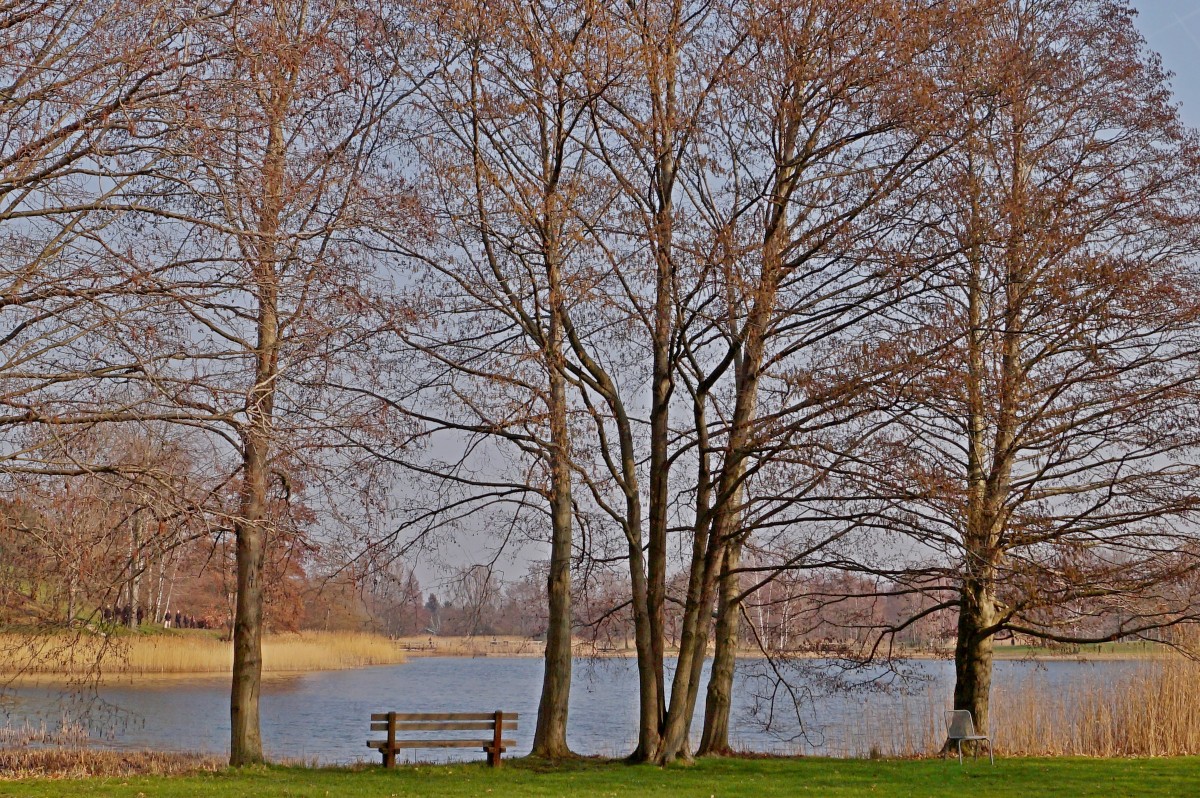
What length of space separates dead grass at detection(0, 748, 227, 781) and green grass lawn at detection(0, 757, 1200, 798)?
2.90 feet

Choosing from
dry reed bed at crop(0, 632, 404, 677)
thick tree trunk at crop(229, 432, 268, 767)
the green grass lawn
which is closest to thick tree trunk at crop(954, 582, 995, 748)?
the green grass lawn

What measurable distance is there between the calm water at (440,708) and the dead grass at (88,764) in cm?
48

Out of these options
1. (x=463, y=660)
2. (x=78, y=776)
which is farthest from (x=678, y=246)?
(x=463, y=660)

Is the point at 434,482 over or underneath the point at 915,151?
underneath

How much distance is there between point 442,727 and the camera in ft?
48.4

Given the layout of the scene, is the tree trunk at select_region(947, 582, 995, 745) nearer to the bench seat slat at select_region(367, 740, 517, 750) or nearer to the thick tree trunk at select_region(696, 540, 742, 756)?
the thick tree trunk at select_region(696, 540, 742, 756)

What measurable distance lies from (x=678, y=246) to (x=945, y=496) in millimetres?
4229

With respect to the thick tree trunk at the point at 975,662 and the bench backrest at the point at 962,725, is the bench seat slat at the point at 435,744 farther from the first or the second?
the thick tree trunk at the point at 975,662

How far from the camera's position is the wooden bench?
561 inches

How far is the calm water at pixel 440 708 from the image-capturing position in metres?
18.1

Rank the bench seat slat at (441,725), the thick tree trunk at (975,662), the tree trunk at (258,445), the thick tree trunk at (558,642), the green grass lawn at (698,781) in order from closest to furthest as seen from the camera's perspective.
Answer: the tree trunk at (258,445), the green grass lawn at (698,781), the bench seat slat at (441,725), the thick tree trunk at (975,662), the thick tree trunk at (558,642)

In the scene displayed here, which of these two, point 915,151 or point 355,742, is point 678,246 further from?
point 355,742

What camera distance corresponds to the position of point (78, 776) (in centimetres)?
1234

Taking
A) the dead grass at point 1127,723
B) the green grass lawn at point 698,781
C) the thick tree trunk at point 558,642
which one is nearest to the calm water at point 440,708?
the dead grass at point 1127,723
